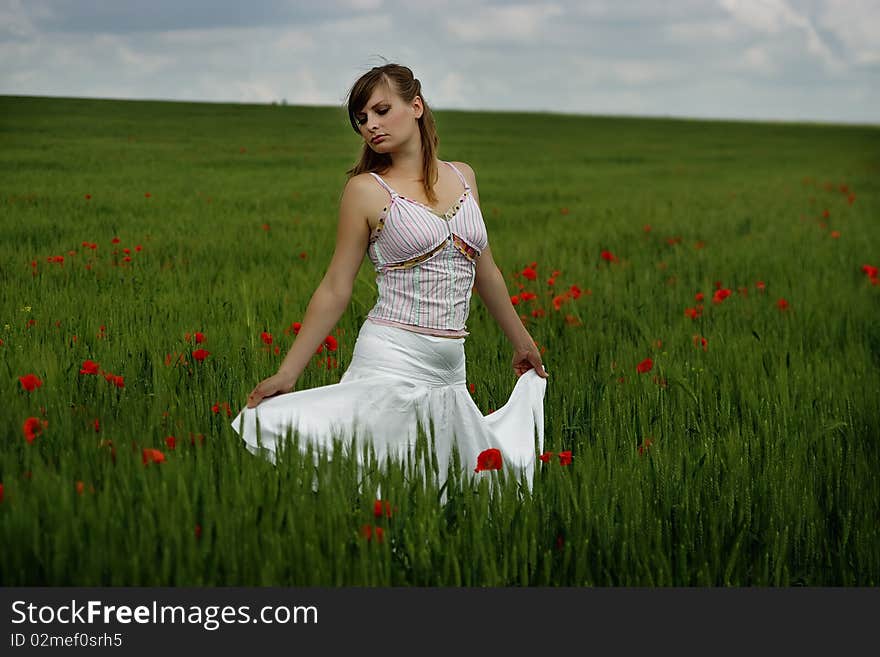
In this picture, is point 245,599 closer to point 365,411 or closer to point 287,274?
point 365,411

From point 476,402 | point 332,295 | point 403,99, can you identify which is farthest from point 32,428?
point 476,402

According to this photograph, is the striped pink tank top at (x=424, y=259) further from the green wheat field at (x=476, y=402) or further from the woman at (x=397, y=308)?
the green wheat field at (x=476, y=402)

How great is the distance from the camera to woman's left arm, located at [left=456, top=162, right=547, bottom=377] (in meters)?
3.54

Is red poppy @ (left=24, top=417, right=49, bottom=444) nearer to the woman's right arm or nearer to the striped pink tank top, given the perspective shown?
the woman's right arm

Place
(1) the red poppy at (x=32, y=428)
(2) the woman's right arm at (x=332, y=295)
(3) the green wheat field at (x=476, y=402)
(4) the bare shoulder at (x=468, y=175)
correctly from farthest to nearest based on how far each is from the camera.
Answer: (4) the bare shoulder at (x=468, y=175), (2) the woman's right arm at (x=332, y=295), (1) the red poppy at (x=32, y=428), (3) the green wheat field at (x=476, y=402)

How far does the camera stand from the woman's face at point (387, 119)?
3158mm

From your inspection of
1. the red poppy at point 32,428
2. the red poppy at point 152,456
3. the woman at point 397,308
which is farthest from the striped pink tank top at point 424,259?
the red poppy at point 32,428

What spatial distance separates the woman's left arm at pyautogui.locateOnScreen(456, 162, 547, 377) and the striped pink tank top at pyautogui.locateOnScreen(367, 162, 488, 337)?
0.15 m

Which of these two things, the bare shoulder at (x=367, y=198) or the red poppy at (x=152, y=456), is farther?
the bare shoulder at (x=367, y=198)

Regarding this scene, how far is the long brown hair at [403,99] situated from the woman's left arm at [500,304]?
0.71 feet

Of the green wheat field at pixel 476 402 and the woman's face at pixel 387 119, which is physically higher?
the woman's face at pixel 387 119

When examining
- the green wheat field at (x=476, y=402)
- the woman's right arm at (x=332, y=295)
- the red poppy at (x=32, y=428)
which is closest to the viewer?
the green wheat field at (x=476, y=402)

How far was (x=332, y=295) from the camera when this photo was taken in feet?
10.4

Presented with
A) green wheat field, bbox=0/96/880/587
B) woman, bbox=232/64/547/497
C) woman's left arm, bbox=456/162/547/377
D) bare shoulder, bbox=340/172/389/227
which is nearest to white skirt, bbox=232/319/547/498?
woman, bbox=232/64/547/497
